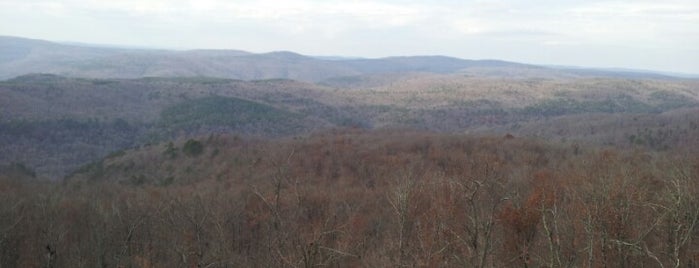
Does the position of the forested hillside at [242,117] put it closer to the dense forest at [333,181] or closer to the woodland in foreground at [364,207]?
the dense forest at [333,181]

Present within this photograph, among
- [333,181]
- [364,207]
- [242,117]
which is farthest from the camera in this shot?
[242,117]

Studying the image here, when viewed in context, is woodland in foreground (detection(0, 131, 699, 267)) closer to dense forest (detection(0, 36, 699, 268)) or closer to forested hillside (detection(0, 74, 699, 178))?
dense forest (detection(0, 36, 699, 268))

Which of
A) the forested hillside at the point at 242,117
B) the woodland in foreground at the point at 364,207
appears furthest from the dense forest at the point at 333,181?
the forested hillside at the point at 242,117

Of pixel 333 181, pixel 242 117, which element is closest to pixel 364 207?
pixel 333 181

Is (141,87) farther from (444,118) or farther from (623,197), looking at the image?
(623,197)

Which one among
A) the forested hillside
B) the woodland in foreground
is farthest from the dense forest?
the forested hillside

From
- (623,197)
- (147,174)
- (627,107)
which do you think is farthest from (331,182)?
(627,107)

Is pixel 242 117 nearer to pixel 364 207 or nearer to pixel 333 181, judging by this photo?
pixel 333 181

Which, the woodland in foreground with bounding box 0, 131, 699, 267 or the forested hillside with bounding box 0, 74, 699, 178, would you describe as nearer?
the woodland in foreground with bounding box 0, 131, 699, 267

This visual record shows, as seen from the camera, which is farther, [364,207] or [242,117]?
[242,117]
